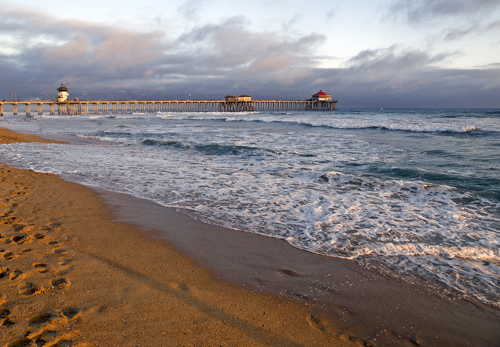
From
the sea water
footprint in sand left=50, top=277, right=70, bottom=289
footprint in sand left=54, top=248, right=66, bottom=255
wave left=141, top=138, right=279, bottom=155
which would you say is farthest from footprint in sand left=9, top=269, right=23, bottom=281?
wave left=141, top=138, right=279, bottom=155

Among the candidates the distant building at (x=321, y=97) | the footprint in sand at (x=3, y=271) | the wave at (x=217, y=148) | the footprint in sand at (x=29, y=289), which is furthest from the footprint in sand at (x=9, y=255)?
the distant building at (x=321, y=97)

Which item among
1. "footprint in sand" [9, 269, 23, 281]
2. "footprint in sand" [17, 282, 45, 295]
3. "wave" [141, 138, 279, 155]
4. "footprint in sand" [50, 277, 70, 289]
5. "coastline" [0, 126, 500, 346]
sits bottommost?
"coastline" [0, 126, 500, 346]

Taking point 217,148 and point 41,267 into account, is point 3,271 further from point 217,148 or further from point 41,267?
point 217,148

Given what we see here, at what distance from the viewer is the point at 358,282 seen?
287 cm

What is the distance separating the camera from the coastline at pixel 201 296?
206cm

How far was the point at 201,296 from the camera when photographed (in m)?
2.50

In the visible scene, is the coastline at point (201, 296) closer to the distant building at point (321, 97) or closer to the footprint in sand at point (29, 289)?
the footprint in sand at point (29, 289)

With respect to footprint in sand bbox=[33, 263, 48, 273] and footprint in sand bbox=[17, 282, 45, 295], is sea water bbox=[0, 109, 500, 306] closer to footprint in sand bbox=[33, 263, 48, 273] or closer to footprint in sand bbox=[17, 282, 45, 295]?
footprint in sand bbox=[33, 263, 48, 273]

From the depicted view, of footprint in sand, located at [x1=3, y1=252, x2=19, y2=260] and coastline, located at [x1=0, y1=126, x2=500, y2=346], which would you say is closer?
coastline, located at [x1=0, y1=126, x2=500, y2=346]

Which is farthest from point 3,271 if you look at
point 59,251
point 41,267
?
point 59,251

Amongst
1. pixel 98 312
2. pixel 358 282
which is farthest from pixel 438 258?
pixel 98 312

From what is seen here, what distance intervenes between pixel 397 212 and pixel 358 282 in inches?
93.2

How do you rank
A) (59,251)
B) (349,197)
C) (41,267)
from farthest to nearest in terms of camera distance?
(349,197)
(59,251)
(41,267)

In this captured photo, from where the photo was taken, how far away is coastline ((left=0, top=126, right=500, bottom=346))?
206 cm
